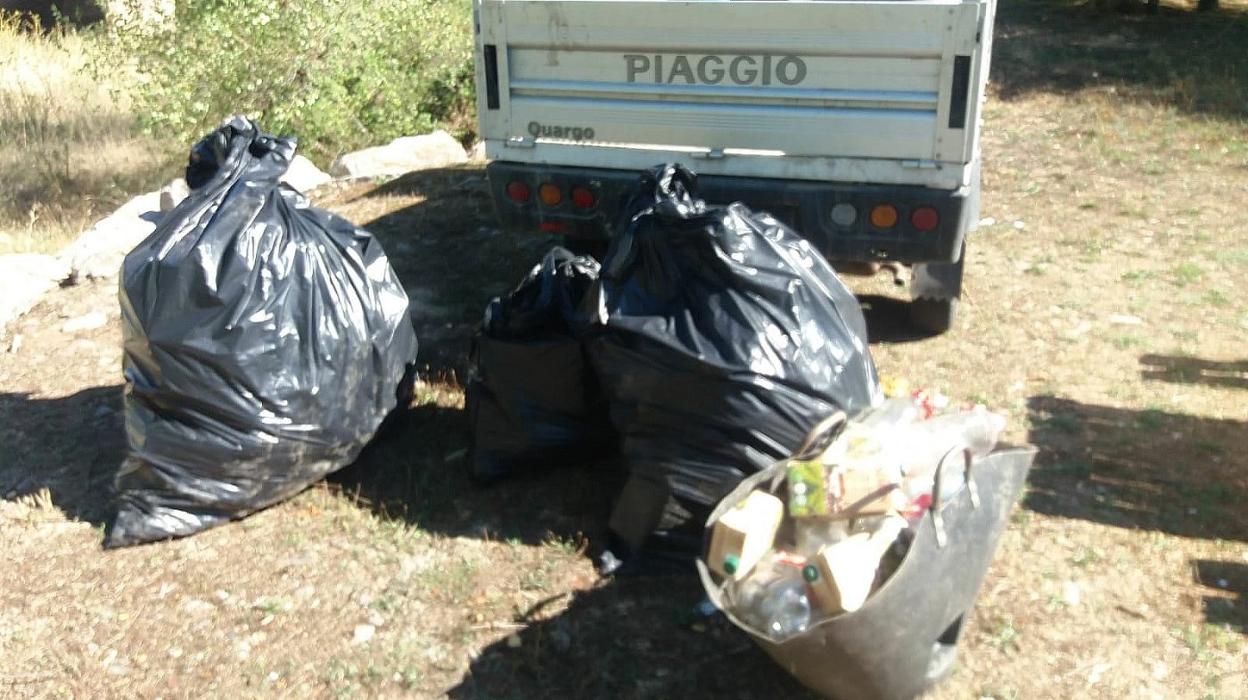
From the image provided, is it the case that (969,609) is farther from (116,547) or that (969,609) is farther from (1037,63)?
(1037,63)

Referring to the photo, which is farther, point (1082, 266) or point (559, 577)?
point (1082, 266)

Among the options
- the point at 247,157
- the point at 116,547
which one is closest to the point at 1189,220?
Result: the point at 247,157

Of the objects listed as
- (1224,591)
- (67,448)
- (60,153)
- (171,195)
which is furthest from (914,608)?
(60,153)

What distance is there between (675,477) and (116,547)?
69.3 inches

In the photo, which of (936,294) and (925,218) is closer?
(925,218)

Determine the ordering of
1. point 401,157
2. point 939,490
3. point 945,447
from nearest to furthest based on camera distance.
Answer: point 939,490 → point 945,447 → point 401,157

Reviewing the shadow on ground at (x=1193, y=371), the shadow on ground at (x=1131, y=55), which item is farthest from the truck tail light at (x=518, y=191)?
the shadow on ground at (x=1131, y=55)

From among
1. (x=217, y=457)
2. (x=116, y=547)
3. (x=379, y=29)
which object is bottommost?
(x=116, y=547)

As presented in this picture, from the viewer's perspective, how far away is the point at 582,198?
4.38m

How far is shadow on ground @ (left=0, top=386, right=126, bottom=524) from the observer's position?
3871 mm

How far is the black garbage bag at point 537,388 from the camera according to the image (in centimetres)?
368

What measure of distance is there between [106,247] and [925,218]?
4.08 meters

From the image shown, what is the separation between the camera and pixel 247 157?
3.80 meters

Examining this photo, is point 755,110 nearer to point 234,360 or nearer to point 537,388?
A: point 537,388
